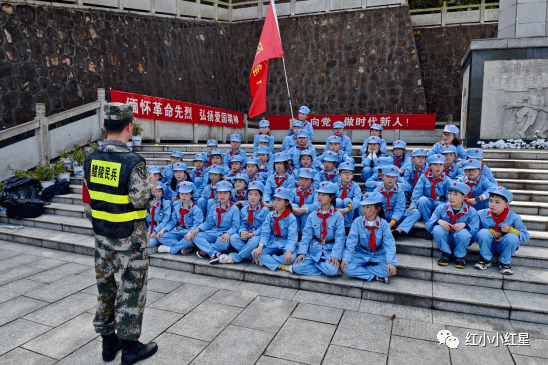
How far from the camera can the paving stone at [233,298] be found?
4492 mm

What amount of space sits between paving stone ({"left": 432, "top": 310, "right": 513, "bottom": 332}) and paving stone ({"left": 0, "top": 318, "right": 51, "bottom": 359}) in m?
4.46

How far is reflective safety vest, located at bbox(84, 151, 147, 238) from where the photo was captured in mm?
3002

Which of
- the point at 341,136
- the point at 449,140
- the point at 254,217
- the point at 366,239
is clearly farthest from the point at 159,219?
the point at 449,140

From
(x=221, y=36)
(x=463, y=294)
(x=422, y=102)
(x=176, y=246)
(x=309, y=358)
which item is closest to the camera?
(x=309, y=358)

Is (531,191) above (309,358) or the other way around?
above

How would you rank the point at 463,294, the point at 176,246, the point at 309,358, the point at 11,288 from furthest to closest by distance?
the point at 176,246
the point at 11,288
the point at 463,294
the point at 309,358

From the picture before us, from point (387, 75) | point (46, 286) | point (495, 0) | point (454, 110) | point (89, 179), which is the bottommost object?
point (46, 286)

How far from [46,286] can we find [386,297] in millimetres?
4737

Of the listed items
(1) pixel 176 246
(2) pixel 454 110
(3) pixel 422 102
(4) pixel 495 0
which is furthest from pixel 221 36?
(1) pixel 176 246

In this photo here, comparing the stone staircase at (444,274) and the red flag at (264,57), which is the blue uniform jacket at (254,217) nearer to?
the stone staircase at (444,274)

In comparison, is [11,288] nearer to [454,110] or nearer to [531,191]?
[531,191]

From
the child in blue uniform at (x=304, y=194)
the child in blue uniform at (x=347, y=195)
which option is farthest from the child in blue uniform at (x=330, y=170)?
the child in blue uniform at (x=304, y=194)

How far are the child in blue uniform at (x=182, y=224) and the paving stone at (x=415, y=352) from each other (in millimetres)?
3639

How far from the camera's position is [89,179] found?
3.12 meters
